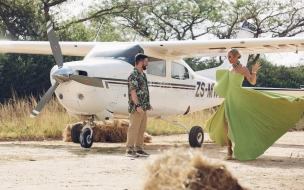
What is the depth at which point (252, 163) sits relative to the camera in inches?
408

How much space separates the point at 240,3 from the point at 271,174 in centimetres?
2913

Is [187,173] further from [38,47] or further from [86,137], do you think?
[38,47]

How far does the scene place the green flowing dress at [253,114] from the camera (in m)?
10.6

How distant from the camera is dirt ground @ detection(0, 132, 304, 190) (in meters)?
7.73

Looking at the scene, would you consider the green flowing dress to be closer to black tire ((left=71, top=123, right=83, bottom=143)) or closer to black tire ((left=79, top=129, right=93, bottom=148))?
black tire ((left=79, top=129, right=93, bottom=148))

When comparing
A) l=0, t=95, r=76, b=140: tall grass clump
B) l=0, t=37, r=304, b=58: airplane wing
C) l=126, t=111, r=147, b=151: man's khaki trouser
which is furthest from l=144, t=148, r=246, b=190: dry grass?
l=0, t=95, r=76, b=140: tall grass clump

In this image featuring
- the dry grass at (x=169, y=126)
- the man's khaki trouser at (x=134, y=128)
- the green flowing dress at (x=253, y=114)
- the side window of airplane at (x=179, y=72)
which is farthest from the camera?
the dry grass at (x=169, y=126)

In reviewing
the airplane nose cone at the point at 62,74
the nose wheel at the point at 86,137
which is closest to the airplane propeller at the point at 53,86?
the airplane nose cone at the point at 62,74

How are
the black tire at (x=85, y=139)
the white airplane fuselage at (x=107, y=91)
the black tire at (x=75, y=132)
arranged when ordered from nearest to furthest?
the white airplane fuselage at (x=107, y=91)
the black tire at (x=85, y=139)
the black tire at (x=75, y=132)

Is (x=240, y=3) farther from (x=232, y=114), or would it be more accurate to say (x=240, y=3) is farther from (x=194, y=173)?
(x=194, y=173)

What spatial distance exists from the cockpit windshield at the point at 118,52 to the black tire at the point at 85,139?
5.12 ft

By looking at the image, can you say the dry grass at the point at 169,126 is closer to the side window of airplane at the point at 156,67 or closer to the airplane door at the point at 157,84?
the airplane door at the point at 157,84

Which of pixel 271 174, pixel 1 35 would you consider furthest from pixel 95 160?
pixel 1 35

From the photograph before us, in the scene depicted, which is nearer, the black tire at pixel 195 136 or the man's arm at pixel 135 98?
the man's arm at pixel 135 98
